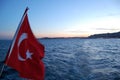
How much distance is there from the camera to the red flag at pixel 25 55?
6.02 m

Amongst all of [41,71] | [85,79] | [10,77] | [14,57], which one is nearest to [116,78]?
[85,79]

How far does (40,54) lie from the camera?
6707 millimetres

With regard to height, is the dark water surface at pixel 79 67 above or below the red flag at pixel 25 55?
below

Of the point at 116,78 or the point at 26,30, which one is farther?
the point at 116,78

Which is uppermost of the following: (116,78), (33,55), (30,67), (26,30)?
Result: (26,30)

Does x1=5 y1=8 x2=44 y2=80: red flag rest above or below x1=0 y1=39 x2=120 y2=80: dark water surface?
above

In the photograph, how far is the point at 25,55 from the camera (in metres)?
6.27

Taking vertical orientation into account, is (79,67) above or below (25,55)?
below

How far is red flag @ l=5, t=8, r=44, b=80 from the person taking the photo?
6020 millimetres

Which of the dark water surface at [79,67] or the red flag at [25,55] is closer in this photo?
the red flag at [25,55]

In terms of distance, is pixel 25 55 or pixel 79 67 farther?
pixel 79 67

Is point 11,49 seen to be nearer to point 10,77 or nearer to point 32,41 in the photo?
point 32,41

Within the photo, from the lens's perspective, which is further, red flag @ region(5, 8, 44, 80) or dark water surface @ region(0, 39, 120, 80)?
dark water surface @ region(0, 39, 120, 80)

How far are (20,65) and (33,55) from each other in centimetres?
62
